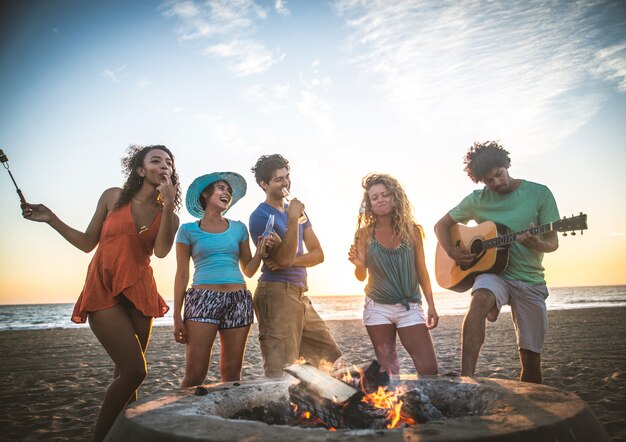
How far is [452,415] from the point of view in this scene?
2.63 metres

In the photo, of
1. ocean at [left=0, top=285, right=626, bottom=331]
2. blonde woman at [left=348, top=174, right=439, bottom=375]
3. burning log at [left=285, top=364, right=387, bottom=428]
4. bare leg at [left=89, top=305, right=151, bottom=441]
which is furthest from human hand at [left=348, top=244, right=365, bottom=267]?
ocean at [left=0, top=285, right=626, bottom=331]

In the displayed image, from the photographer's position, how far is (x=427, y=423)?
173 centimetres

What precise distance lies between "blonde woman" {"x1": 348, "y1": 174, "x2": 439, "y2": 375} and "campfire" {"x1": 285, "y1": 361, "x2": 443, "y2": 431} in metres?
0.96

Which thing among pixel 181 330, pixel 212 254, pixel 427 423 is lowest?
pixel 427 423

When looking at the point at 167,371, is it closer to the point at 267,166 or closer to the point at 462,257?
the point at 267,166

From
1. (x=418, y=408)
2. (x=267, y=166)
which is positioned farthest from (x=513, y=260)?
(x=267, y=166)

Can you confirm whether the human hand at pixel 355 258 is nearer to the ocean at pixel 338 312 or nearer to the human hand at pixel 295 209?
the human hand at pixel 295 209

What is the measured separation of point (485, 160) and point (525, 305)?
1503 millimetres

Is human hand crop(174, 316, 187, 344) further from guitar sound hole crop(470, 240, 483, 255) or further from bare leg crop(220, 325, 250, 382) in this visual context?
guitar sound hole crop(470, 240, 483, 255)

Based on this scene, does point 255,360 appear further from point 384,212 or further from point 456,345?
point 384,212

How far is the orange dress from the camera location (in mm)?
3008

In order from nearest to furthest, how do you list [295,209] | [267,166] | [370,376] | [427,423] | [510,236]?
[427,423], [370,376], [295,209], [267,166], [510,236]

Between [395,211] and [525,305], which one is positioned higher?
[395,211]

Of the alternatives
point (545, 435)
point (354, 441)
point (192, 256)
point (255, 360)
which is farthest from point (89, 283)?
point (255, 360)
